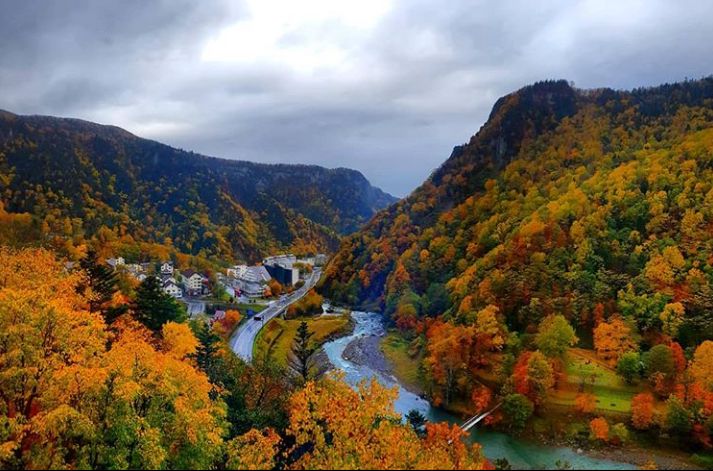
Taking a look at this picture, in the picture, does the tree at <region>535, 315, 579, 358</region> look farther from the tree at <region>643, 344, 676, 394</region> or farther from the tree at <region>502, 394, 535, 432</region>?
the tree at <region>502, 394, 535, 432</region>

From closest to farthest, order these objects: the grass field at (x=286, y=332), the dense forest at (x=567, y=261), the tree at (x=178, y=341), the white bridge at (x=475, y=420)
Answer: the tree at (x=178, y=341), the white bridge at (x=475, y=420), the dense forest at (x=567, y=261), the grass field at (x=286, y=332)

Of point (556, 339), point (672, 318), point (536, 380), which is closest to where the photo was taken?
point (536, 380)

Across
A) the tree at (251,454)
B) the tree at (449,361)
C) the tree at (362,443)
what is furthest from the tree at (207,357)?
the tree at (449,361)

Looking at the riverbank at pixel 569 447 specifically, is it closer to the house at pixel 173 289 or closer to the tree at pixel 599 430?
the tree at pixel 599 430

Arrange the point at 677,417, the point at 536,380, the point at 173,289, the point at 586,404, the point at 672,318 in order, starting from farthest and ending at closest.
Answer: the point at 173,289 < the point at 672,318 < the point at 536,380 < the point at 586,404 < the point at 677,417

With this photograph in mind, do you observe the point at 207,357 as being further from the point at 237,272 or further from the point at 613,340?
the point at 237,272

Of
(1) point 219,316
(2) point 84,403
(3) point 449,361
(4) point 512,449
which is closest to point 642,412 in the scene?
(4) point 512,449
